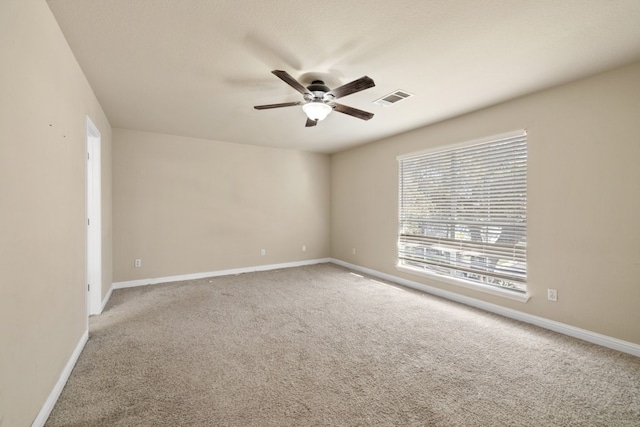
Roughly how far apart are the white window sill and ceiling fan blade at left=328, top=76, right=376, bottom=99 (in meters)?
2.84

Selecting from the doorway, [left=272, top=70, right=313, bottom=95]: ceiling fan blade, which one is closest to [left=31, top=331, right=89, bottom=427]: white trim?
the doorway

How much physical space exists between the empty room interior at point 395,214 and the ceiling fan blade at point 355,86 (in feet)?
0.07

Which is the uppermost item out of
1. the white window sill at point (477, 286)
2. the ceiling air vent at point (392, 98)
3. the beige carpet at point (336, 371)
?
the ceiling air vent at point (392, 98)

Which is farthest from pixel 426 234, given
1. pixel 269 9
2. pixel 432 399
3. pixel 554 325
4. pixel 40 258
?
pixel 40 258

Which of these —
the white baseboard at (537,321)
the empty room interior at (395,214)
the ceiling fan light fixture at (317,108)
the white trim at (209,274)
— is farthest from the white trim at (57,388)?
the white baseboard at (537,321)

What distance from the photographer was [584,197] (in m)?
2.67

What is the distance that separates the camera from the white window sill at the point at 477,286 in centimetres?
313

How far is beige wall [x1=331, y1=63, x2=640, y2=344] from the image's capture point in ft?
7.92

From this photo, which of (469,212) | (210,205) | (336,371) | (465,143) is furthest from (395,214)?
(210,205)

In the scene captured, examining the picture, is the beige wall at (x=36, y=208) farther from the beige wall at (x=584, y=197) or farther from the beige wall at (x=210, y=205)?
the beige wall at (x=584, y=197)

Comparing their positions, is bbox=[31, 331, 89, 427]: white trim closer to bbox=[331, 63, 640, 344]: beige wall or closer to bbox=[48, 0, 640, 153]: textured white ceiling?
bbox=[48, 0, 640, 153]: textured white ceiling

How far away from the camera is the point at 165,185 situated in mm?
4605

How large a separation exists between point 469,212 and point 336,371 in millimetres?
2708

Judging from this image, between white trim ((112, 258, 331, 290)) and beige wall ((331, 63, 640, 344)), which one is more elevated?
beige wall ((331, 63, 640, 344))
